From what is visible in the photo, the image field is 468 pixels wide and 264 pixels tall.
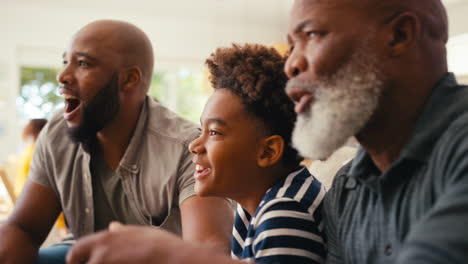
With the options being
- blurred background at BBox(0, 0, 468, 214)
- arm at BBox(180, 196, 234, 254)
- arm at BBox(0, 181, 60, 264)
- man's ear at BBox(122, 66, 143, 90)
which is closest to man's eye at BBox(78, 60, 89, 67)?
man's ear at BBox(122, 66, 143, 90)

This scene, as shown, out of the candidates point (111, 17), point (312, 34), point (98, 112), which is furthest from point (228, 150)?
point (111, 17)

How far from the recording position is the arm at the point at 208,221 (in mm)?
1255

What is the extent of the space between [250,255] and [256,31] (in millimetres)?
Answer: 6682

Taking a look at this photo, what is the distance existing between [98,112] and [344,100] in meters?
1.08

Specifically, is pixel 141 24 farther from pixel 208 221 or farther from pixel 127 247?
pixel 127 247

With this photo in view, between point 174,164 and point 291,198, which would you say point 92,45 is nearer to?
point 174,164

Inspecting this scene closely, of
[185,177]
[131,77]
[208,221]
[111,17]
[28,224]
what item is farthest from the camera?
[111,17]

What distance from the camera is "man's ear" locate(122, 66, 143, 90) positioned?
1.65 m

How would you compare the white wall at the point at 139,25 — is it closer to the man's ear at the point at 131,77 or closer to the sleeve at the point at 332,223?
the man's ear at the point at 131,77

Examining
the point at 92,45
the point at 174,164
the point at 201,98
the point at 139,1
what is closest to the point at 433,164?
the point at 174,164

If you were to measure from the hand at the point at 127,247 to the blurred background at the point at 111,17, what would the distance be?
4.75 meters

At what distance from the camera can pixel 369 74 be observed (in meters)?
0.71

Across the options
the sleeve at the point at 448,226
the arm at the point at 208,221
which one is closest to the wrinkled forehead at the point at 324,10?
the sleeve at the point at 448,226

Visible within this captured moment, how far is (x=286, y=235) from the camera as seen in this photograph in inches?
33.4
